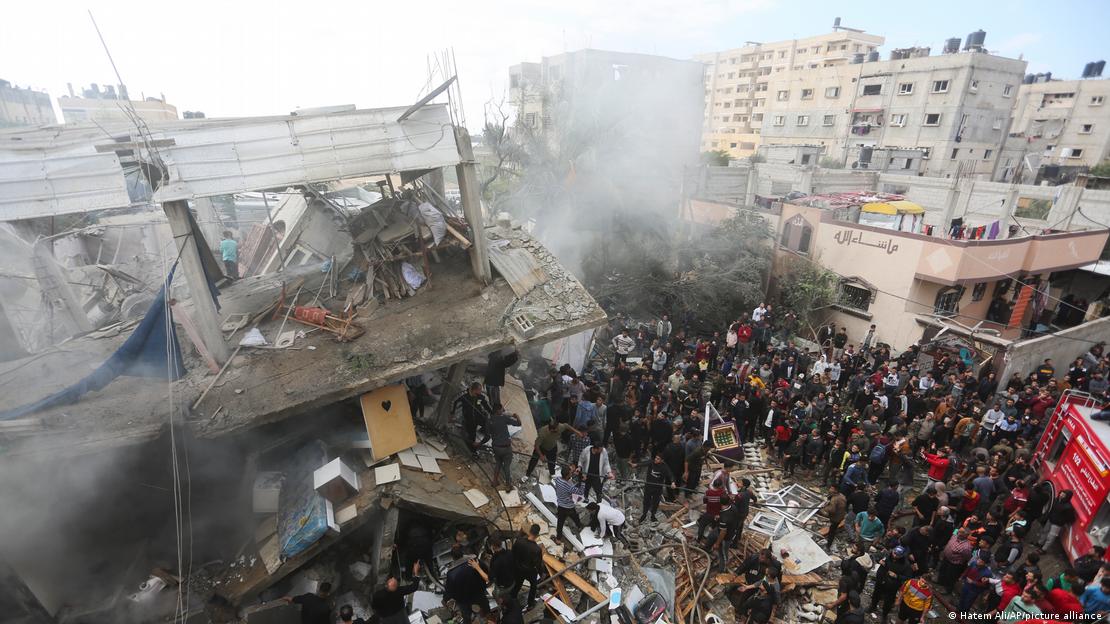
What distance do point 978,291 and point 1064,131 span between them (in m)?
37.5

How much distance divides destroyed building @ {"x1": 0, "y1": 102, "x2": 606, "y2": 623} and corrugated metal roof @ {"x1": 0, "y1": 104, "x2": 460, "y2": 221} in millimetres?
27

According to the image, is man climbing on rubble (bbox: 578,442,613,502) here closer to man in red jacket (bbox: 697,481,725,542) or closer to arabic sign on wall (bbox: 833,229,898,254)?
man in red jacket (bbox: 697,481,725,542)

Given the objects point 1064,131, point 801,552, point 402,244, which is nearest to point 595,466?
point 801,552

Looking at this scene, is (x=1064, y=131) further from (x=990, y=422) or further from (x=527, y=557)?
(x=527, y=557)

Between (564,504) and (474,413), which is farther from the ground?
(474,413)

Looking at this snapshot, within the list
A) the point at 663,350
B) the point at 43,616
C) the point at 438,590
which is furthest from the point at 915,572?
the point at 43,616

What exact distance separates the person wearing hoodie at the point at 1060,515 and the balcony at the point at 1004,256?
9.22m

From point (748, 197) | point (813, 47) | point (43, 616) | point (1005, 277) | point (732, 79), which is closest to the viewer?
point (43, 616)

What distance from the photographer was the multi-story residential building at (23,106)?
37.3 meters

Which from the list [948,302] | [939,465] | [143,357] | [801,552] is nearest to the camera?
[143,357]

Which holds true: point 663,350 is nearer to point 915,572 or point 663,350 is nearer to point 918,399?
point 918,399

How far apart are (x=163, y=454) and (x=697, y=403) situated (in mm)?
9153

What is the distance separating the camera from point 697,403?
1091cm

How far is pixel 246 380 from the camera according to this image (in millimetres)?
7348
